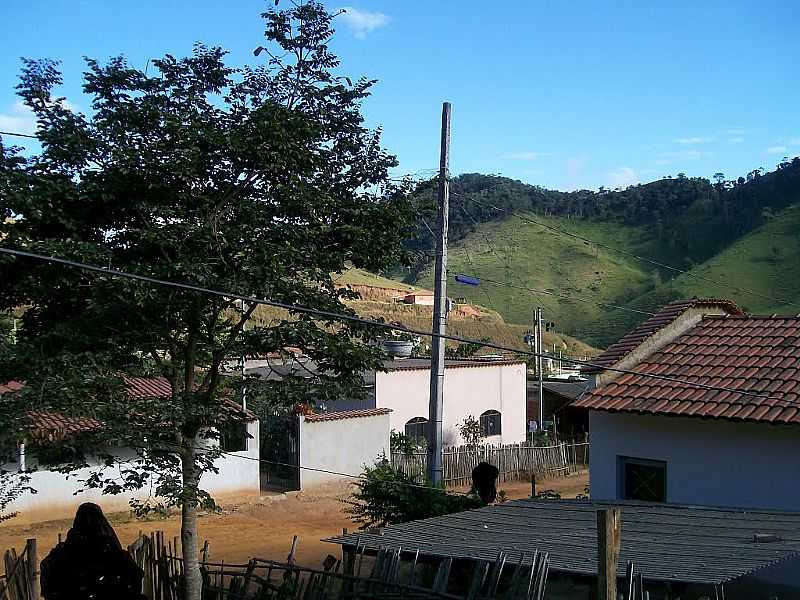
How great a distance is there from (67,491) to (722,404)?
620 inches

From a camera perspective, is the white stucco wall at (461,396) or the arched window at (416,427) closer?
the white stucco wall at (461,396)

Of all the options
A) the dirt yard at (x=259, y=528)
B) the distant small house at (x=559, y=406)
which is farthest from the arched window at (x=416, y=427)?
the distant small house at (x=559, y=406)

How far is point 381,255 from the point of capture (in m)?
11.1

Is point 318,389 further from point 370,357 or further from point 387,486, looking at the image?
point 387,486

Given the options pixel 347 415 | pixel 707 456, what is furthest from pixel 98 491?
pixel 707 456

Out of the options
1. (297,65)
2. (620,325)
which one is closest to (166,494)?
(297,65)

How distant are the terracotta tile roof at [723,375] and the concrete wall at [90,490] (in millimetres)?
9674

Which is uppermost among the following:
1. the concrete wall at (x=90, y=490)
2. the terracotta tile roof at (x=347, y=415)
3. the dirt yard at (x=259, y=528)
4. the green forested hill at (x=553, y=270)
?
the green forested hill at (x=553, y=270)

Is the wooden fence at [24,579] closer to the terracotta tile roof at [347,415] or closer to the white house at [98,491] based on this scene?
the white house at [98,491]

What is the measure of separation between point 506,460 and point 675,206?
7302 cm

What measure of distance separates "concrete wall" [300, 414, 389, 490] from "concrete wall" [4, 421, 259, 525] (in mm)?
1567

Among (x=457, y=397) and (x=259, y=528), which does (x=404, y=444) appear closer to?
(x=457, y=397)

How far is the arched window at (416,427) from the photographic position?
1174 inches

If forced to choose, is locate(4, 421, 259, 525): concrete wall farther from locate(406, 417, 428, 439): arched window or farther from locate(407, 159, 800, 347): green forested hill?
locate(407, 159, 800, 347): green forested hill
